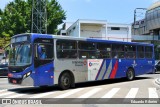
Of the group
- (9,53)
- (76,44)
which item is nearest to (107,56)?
(76,44)

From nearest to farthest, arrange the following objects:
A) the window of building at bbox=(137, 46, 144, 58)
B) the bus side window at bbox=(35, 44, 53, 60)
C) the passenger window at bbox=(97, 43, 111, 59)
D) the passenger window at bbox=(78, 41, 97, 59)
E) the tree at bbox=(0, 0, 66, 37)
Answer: the bus side window at bbox=(35, 44, 53, 60) → the passenger window at bbox=(78, 41, 97, 59) → the passenger window at bbox=(97, 43, 111, 59) → the window of building at bbox=(137, 46, 144, 58) → the tree at bbox=(0, 0, 66, 37)

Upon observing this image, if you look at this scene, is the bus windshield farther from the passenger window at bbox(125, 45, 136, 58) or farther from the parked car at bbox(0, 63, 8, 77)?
the parked car at bbox(0, 63, 8, 77)

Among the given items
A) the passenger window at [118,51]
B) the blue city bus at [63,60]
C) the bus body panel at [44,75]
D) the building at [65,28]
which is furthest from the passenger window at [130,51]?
the building at [65,28]

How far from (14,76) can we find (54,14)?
34558mm

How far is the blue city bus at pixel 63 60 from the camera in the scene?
52.9ft

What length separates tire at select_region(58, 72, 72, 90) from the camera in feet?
57.2

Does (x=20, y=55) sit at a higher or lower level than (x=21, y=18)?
lower

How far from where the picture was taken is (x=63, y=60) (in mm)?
17625

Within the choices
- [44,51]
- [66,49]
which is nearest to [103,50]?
[66,49]

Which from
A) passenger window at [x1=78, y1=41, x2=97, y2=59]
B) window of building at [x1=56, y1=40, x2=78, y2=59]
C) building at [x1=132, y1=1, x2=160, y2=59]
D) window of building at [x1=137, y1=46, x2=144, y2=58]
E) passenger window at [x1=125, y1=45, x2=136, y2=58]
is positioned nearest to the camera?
window of building at [x1=56, y1=40, x2=78, y2=59]

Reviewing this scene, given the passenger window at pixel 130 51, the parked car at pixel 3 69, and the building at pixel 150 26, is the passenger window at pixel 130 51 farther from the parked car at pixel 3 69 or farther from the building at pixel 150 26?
the building at pixel 150 26

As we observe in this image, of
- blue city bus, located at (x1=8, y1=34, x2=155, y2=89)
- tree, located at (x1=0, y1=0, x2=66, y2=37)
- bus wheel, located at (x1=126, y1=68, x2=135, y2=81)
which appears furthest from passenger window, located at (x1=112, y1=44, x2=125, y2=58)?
tree, located at (x1=0, y1=0, x2=66, y2=37)

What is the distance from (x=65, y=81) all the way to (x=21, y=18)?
32475 millimetres

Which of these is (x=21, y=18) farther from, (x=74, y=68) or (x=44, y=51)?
(x=44, y=51)
